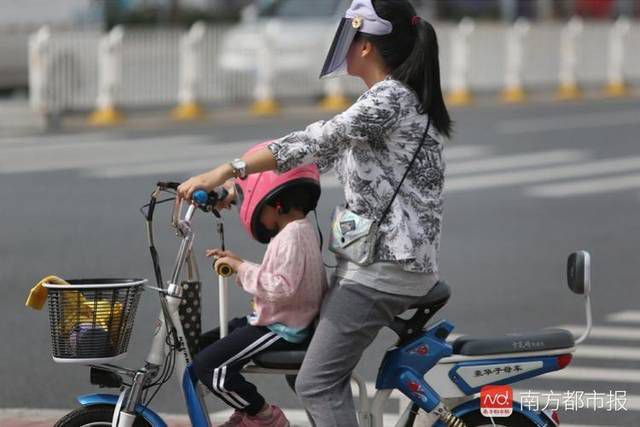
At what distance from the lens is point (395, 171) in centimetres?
448

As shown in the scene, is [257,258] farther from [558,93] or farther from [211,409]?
[558,93]

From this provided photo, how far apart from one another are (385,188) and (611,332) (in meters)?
4.28

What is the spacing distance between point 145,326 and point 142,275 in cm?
150

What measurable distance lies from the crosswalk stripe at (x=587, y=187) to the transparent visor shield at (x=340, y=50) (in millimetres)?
9926

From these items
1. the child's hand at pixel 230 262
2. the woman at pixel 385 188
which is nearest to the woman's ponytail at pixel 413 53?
the woman at pixel 385 188

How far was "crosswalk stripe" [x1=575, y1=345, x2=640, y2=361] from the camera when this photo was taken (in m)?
7.74

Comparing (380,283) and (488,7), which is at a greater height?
(380,283)

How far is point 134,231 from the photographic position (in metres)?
11.7

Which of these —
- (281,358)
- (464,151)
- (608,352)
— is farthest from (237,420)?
(464,151)

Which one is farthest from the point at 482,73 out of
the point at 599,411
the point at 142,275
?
the point at 599,411

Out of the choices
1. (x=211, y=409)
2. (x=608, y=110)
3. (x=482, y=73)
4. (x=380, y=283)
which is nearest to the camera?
(x=380, y=283)

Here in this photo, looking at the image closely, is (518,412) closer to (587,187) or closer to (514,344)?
(514,344)

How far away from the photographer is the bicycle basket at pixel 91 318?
439 centimetres

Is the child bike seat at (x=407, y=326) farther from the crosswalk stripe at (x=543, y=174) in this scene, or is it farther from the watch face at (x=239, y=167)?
the crosswalk stripe at (x=543, y=174)
